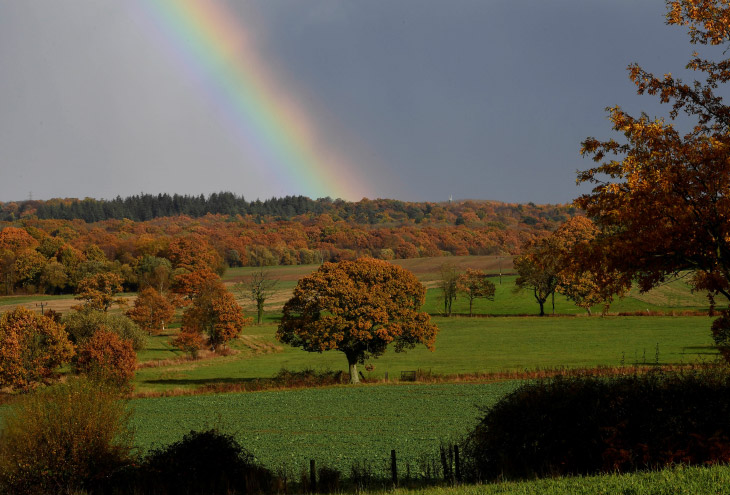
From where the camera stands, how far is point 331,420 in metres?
38.9

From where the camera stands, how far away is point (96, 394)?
18734mm

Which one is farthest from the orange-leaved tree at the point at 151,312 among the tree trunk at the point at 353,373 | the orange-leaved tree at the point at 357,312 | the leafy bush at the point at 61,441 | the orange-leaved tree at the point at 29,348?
the leafy bush at the point at 61,441

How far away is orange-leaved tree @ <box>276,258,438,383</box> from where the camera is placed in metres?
54.1

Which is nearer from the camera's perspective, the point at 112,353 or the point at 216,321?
the point at 112,353

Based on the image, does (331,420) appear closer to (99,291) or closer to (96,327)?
(96,327)

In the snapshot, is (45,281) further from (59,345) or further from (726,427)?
(726,427)

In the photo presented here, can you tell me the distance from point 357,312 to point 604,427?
40272mm

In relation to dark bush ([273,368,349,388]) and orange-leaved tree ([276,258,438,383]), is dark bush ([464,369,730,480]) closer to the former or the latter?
orange-leaved tree ([276,258,438,383])

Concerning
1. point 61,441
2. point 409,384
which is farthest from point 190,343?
point 61,441

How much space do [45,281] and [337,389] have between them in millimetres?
121959

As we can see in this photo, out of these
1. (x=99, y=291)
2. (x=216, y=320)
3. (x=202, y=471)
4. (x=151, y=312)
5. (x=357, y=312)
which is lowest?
(x=151, y=312)

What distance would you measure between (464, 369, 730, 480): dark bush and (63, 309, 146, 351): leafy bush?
65.0 meters

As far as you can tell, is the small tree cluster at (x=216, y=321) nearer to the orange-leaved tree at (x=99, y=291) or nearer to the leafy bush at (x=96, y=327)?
the leafy bush at (x=96, y=327)

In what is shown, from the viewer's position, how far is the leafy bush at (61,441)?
17.2 metres
